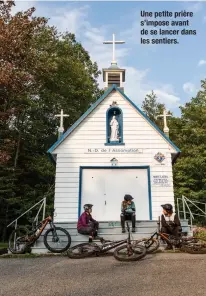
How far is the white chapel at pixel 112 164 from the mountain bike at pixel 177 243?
10.4 feet

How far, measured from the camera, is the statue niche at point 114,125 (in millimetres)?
13578

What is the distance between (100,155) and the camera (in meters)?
13.3

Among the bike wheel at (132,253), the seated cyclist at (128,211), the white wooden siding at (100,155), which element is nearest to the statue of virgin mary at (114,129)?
the white wooden siding at (100,155)

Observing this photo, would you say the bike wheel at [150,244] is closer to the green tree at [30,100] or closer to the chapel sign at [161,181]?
the chapel sign at [161,181]

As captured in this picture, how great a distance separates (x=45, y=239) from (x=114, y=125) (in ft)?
20.3

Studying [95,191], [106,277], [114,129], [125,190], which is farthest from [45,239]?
[114,129]

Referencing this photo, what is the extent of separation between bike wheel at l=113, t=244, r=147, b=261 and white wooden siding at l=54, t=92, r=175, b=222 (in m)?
4.30

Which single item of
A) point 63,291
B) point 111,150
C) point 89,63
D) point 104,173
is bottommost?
point 63,291

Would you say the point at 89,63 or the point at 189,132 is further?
the point at 89,63

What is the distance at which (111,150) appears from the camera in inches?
A: 524

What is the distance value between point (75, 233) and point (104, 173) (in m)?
3.43

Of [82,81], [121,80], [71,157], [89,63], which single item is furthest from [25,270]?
[89,63]

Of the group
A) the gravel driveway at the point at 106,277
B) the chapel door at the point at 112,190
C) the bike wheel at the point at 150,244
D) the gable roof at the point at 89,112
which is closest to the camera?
the gravel driveway at the point at 106,277

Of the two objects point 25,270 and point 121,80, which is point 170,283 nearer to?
point 25,270
